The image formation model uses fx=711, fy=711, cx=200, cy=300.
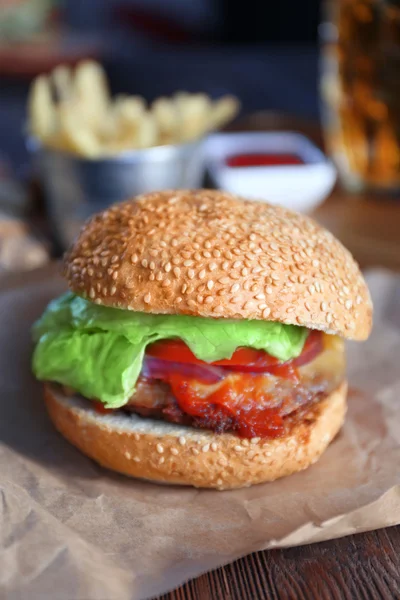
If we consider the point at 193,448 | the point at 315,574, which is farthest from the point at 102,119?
the point at 315,574

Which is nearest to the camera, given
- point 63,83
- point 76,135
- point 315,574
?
point 315,574

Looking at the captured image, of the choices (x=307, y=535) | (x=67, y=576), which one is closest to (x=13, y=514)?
(x=67, y=576)

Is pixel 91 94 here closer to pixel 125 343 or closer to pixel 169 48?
pixel 125 343

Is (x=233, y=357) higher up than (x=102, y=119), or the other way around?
(x=102, y=119)

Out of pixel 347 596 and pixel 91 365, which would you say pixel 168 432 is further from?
pixel 347 596

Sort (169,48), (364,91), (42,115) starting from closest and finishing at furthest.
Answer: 1. (42,115)
2. (364,91)
3. (169,48)

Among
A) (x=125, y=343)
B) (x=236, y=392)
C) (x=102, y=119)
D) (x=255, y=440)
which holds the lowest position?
(x=255, y=440)

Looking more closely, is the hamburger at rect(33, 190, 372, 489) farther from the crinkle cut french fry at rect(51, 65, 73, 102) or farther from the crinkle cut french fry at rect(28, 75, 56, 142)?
the crinkle cut french fry at rect(51, 65, 73, 102)

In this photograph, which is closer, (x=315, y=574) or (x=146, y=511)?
(x=315, y=574)

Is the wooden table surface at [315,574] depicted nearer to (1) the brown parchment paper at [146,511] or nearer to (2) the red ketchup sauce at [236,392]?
(1) the brown parchment paper at [146,511]
